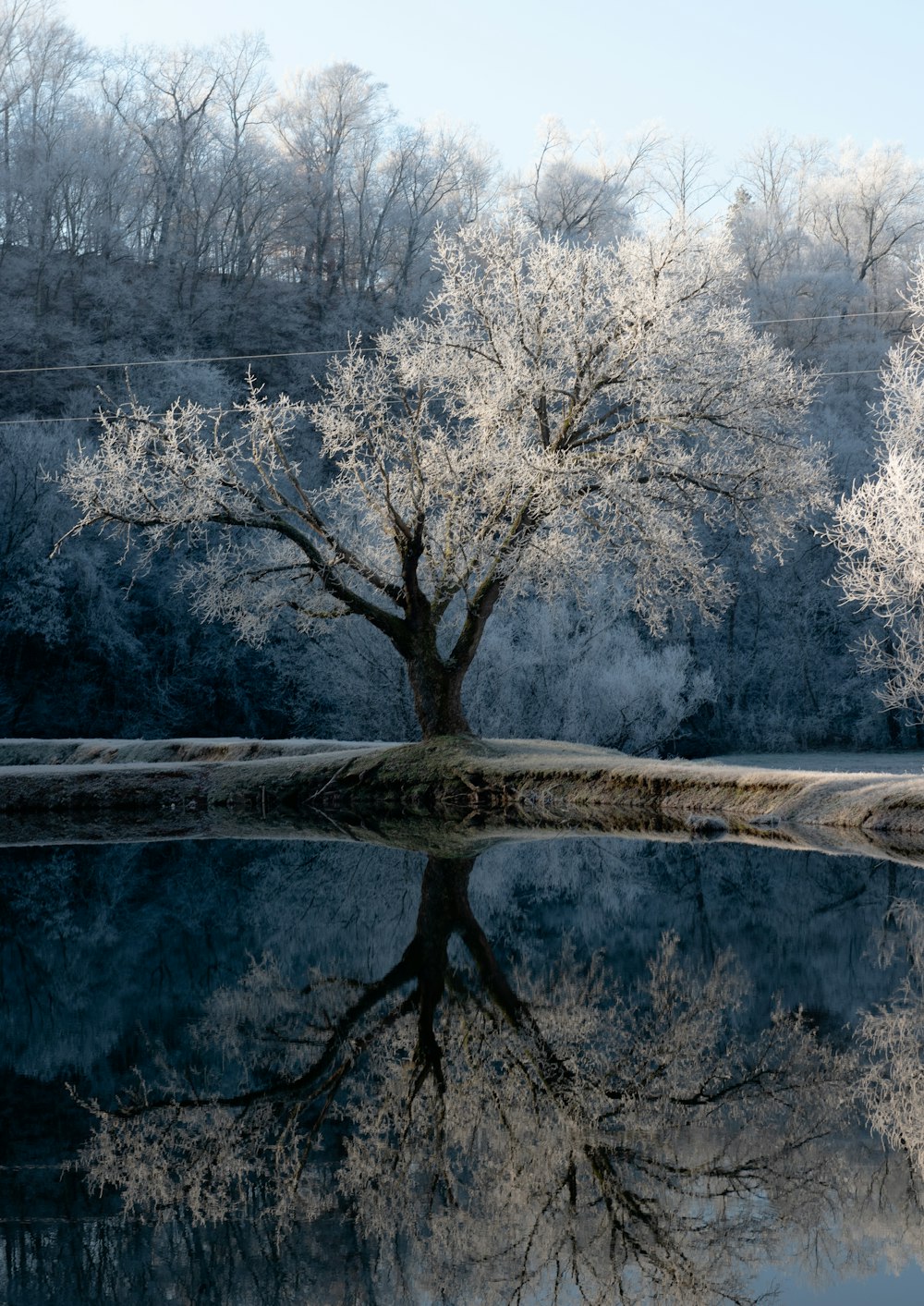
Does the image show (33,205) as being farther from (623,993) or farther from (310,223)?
(623,993)

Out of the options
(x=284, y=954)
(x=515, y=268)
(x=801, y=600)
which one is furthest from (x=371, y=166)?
(x=284, y=954)

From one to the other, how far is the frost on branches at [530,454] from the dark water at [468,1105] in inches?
383

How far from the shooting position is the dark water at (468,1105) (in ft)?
12.9

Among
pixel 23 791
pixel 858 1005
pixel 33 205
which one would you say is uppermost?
pixel 33 205

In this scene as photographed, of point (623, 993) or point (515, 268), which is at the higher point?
point (515, 268)

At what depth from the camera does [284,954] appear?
29.8 ft

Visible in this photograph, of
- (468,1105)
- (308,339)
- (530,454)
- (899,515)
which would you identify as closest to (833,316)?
(308,339)

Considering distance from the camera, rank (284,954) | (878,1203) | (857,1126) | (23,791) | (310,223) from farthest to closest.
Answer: (310,223), (23,791), (284,954), (857,1126), (878,1203)

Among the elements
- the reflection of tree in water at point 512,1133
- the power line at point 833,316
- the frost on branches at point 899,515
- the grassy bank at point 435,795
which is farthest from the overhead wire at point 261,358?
Answer: the reflection of tree in water at point 512,1133

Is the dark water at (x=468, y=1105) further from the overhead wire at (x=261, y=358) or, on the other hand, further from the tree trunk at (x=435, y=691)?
the overhead wire at (x=261, y=358)

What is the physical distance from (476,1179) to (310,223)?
55.1 metres

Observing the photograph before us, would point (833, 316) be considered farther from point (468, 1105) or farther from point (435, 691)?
point (468, 1105)

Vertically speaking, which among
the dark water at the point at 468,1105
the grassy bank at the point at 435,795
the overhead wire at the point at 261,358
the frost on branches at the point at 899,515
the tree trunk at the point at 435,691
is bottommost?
the grassy bank at the point at 435,795

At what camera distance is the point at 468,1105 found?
17.8 ft
